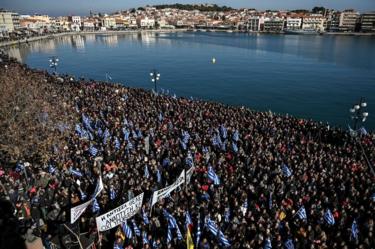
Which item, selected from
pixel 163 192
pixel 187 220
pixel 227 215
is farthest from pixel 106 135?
pixel 227 215

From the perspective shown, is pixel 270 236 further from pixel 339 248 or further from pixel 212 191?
pixel 212 191

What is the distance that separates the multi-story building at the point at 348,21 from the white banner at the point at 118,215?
194 m

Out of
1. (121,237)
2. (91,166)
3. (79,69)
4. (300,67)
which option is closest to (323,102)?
(300,67)

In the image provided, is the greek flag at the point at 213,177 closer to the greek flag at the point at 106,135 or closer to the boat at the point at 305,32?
the greek flag at the point at 106,135

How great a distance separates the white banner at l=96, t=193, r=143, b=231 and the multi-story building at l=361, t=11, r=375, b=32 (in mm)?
182476

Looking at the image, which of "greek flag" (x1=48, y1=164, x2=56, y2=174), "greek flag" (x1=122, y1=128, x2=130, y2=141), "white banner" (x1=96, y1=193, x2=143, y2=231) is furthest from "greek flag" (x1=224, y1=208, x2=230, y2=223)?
"greek flag" (x1=122, y1=128, x2=130, y2=141)

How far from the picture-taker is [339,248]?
35.2 feet

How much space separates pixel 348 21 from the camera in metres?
178

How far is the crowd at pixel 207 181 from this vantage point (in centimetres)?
1148

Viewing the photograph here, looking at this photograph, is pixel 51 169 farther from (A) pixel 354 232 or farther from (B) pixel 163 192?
(A) pixel 354 232

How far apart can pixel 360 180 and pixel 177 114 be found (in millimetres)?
13504

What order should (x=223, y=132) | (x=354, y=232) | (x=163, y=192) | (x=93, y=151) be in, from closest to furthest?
(x=354, y=232) → (x=163, y=192) → (x=93, y=151) → (x=223, y=132)

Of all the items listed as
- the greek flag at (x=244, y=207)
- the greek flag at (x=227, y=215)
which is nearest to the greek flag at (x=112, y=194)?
the greek flag at (x=227, y=215)

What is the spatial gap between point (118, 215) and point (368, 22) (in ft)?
616
